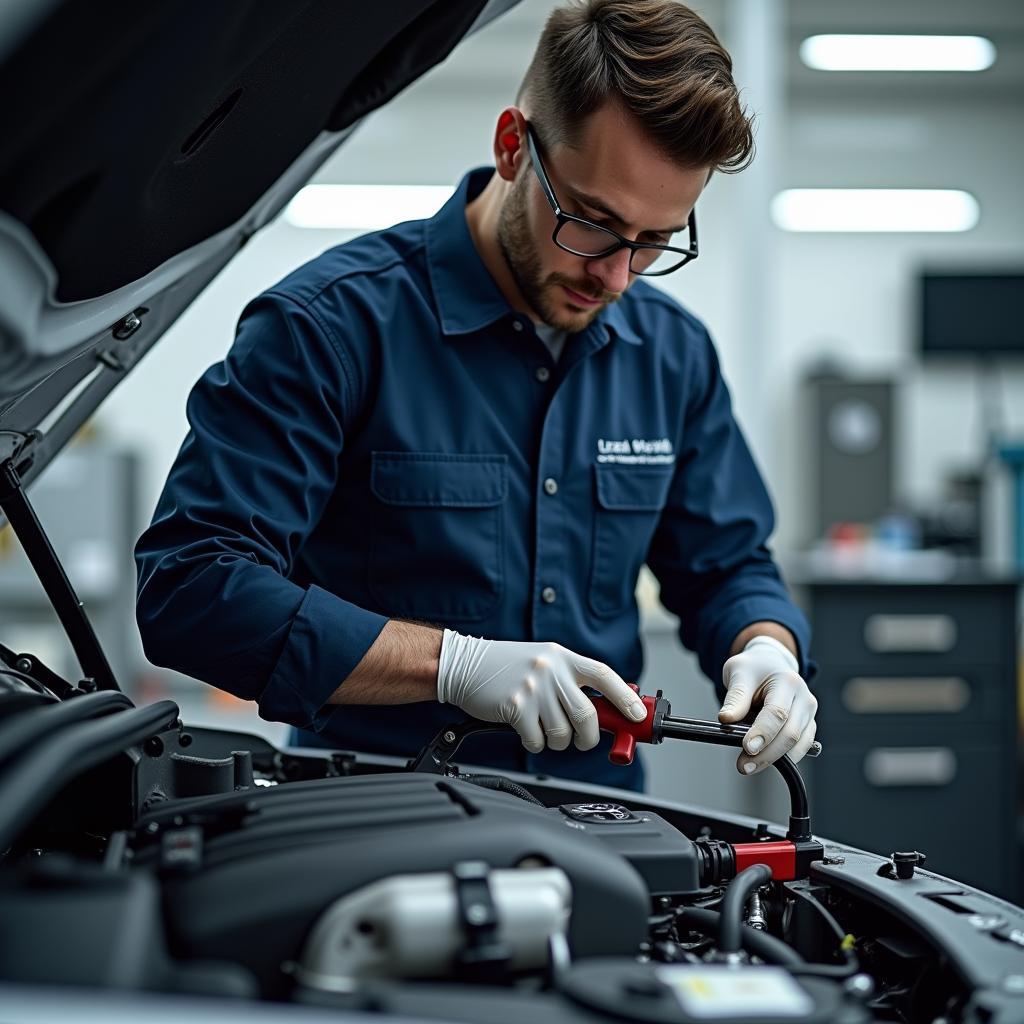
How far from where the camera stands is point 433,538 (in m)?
1.34

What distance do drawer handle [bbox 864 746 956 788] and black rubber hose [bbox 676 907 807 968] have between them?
2.40m

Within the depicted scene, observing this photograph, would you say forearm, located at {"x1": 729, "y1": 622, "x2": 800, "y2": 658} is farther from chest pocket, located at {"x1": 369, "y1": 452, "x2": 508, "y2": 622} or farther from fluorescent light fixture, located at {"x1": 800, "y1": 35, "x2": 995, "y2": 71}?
fluorescent light fixture, located at {"x1": 800, "y1": 35, "x2": 995, "y2": 71}

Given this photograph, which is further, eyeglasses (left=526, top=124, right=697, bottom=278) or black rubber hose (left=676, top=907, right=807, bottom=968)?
eyeglasses (left=526, top=124, right=697, bottom=278)

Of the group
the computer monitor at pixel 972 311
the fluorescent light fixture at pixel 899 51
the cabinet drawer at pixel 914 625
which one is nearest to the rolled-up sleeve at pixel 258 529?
the cabinet drawer at pixel 914 625

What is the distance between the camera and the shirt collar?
1392 mm

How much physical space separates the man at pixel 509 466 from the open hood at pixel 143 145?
0.12 m

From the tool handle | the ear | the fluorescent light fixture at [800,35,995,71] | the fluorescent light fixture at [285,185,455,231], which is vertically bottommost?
the tool handle

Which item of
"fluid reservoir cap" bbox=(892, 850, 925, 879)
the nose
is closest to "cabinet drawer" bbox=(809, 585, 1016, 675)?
the nose

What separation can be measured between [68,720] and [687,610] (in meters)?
0.94

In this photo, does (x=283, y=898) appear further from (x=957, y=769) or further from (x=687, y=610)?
(x=957, y=769)

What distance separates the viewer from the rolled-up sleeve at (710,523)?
1.52m

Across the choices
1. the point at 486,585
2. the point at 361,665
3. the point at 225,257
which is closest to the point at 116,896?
the point at 361,665

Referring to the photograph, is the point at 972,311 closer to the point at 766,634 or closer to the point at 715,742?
the point at 766,634

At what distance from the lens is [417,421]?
1.36 m
